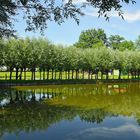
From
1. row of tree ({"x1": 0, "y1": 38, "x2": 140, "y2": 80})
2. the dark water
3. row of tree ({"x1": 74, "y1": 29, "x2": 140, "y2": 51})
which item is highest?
row of tree ({"x1": 74, "y1": 29, "x2": 140, "y2": 51})

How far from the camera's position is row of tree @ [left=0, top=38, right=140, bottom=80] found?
2943 inches

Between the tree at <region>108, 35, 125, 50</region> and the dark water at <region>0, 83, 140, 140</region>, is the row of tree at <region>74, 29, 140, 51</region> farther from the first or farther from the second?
the dark water at <region>0, 83, 140, 140</region>

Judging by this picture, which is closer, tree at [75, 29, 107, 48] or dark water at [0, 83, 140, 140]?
dark water at [0, 83, 140, 140]

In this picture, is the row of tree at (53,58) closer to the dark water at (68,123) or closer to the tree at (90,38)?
the dark water at (68,123)

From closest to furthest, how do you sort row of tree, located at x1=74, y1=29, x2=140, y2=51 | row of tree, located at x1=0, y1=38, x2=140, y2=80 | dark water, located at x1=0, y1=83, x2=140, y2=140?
dark water, located at x1=0, y1=83, x2=140, y2=140, row of tree, located at x1=0, y1=38, x2=140, y2=80, row of tree, located at x1=74, y1=29, x2=140, y2=51

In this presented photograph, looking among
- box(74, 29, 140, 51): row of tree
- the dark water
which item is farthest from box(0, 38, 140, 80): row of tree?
box(74, 29, 140, 51): row of tree

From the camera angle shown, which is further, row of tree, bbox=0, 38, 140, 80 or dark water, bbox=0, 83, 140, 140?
row of tree, bbox=0, 38, 140, 80

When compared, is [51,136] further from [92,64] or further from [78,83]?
[92,64]

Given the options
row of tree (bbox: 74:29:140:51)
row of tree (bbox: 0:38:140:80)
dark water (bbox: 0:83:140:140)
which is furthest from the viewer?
row of tree (bbox: 74:29:140:51)

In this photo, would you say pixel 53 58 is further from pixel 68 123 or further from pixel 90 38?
pixel 90 38

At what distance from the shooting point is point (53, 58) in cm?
8231

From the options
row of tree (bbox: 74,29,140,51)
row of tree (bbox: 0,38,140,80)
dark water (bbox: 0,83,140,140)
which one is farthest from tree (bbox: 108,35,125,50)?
dark water (bbox: 0,83,140,140)

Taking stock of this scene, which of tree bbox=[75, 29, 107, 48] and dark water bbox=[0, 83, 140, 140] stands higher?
tree bbox=[75, 29, 107, 48]

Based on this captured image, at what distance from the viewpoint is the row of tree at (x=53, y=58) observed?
7475cm
